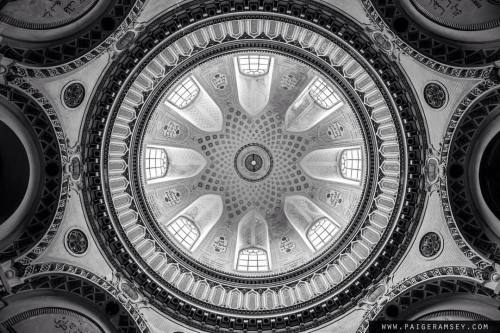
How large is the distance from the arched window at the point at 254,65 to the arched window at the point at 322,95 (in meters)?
3.47

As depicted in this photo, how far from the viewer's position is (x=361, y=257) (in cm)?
2283

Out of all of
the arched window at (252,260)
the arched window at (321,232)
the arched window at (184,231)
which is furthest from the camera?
the arched window at (184,231)

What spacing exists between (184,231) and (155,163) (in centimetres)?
491

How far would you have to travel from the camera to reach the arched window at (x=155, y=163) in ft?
94.7

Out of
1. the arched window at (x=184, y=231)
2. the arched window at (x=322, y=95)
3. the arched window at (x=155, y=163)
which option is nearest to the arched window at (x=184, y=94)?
the arched window at (x=155, y=163)

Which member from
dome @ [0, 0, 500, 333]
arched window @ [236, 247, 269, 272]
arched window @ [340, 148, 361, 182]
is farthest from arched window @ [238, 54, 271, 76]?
arched window @ [236, 247, 269, 272]

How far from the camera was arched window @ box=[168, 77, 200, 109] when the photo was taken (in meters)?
29.9

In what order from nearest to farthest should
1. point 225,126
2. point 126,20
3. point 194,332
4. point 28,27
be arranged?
1. point 28,27
2. point 126,20
3. point 194,332
4. point 225,126

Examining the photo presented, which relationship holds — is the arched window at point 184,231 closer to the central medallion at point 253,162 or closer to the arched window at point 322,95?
the central medallion at point 253,162

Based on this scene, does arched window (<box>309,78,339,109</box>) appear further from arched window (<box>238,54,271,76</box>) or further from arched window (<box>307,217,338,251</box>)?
arched window (<box>307,217,338,251</box>)

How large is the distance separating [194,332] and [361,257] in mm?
9096

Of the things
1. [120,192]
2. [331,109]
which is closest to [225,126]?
[331,109]

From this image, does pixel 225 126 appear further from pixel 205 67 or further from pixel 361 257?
pixel 361 257

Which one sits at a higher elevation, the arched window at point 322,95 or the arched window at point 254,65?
the arched window at point 254,65
